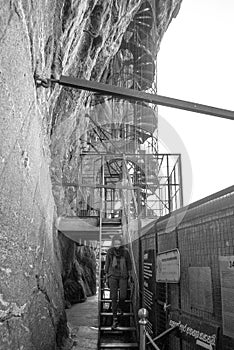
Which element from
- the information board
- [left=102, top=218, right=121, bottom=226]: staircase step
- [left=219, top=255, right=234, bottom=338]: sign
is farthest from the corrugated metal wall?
[left=102, top=218, right=121, bottom=226]: staircase step

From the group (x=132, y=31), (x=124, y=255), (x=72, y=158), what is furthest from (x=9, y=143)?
(x=132, y=31)

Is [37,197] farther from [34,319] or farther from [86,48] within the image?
[86,48]

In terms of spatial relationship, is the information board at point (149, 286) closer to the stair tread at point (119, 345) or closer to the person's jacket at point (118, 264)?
the stair tread at point (119, 345)

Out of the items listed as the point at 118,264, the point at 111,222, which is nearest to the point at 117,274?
the point at 118,264

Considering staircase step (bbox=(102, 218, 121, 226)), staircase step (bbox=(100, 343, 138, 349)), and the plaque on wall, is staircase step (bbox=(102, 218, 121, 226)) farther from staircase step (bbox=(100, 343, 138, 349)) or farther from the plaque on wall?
the plaque on wall

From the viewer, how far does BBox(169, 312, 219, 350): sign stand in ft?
7.88

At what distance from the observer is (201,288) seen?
8.95 ft

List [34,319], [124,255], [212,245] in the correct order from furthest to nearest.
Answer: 1. [124,255]
2. [34,319]
3. [212,245]

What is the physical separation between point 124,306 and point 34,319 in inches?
122

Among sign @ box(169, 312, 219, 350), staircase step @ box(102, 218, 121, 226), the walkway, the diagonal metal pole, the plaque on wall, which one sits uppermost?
the diagonal metal pole

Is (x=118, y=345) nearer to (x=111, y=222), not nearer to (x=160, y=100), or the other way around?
(x=160, y=100)

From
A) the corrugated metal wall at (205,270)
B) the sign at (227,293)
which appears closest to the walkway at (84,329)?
the corrugated metal wall at (205,270)

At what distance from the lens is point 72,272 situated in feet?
45.6

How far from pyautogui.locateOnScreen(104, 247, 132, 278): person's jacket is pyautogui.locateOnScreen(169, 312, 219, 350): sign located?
111 inches
